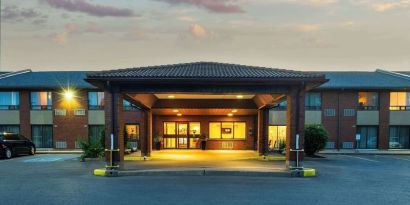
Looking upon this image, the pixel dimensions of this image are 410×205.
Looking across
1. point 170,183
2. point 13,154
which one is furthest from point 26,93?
point 170,183

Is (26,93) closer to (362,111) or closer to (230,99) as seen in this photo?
(230,99)

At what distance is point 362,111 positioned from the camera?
3056cm

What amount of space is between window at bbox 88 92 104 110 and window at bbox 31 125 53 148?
3.93 m

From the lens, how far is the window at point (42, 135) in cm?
3114

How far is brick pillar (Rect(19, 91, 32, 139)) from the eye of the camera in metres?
30.8

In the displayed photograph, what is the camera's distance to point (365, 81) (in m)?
31.9

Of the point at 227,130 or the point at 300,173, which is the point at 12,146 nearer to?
the point at 227,130

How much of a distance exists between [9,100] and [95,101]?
7261mm

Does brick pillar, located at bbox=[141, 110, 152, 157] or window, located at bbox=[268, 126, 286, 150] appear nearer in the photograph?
brick pillar, located at bbox=[141, 110, 152, 157]

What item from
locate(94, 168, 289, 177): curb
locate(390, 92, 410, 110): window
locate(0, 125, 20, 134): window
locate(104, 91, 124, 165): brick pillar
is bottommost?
locate(94, 168, 289, 177): curb

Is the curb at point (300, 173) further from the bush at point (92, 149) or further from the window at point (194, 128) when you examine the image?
the window at point (194, 128)

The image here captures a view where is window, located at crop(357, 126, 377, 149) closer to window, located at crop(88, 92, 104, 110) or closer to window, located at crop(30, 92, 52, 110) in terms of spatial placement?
window, located at crop(88, 92, 104, 110)

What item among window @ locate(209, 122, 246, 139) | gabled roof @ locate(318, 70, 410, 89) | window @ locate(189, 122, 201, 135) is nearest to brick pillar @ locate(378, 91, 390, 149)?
gabled roof @ locate(318, 70, 410, 89)

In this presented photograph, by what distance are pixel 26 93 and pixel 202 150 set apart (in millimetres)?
15454
